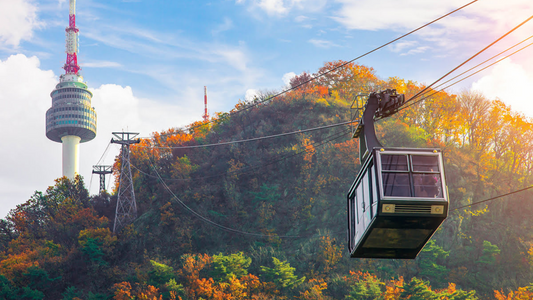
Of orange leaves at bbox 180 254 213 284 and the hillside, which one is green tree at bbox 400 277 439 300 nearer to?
the hillside

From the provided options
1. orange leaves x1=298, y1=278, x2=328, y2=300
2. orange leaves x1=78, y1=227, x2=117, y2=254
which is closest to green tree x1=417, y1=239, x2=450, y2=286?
orange leaves x1=298, y1=278, x2=328, y2=300

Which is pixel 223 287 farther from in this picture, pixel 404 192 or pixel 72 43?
pixel 72 43

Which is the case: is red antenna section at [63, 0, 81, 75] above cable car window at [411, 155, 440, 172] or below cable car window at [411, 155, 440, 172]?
above

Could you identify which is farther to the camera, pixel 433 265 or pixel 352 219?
pixel 433 265

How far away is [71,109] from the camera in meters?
136

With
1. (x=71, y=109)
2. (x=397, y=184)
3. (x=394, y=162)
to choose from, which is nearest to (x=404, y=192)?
(x=397, y=184)

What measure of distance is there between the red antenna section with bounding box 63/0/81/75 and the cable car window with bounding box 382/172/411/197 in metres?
134

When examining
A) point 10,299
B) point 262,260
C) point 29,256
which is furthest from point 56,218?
point 262,260

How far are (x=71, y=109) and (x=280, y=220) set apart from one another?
9880cm

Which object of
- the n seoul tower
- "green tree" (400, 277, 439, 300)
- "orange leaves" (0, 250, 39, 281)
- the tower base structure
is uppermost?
the n seoul tower

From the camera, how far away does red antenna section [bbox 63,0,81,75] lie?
440 ft

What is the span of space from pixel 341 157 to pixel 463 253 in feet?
53.6

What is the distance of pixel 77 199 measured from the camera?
6688cm

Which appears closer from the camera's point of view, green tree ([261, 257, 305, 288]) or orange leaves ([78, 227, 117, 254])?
green tree ([261, 257, 305, 288])
